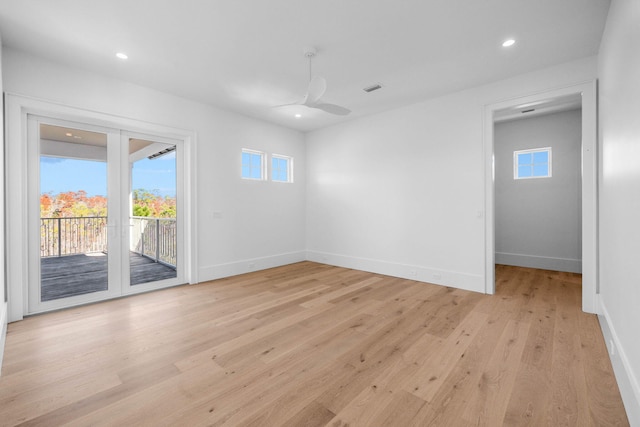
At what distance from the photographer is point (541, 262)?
5.55 m

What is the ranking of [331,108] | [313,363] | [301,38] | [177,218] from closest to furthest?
1. [313,363]
2. [301,38]
3. [331,108]
4. [177,218]

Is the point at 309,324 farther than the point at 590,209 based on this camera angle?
No

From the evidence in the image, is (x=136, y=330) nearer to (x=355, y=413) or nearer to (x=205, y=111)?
(x=355, y=413)

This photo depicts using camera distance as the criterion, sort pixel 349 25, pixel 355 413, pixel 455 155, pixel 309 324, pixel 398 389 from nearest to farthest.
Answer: pixel 355 413 < pixel 398 389 < pixel 349 25 < pixel 309 324 < pixel 455 155

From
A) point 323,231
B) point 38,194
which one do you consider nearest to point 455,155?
point 323,231

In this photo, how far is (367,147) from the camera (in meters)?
5.38

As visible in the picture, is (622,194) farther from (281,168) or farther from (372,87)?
(281,168)

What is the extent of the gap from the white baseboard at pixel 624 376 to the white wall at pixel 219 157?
15.7 feet

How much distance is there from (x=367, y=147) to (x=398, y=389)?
4.25 meters

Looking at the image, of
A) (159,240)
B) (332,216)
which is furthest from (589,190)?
(159,240)

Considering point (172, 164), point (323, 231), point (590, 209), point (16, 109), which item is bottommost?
point (323, 231)

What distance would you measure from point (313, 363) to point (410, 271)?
298cm

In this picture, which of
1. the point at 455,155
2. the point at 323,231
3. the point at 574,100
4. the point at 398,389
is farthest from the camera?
the point at 323,231

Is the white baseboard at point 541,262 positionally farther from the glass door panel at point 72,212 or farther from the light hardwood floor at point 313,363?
the glass door panel at point 72,212
